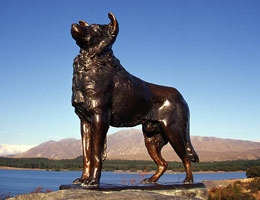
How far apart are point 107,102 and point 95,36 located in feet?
3.32

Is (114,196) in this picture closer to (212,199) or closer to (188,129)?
(188,129)

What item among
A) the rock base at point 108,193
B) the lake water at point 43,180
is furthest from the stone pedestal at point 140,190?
the lake water at point 43,180

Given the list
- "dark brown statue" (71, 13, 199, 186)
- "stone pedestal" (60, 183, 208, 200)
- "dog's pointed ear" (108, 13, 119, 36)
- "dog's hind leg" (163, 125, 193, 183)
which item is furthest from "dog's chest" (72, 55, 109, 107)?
"dog's hind leg" (163, 125, 193, 183)

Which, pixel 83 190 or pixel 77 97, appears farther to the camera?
pixel 77 97

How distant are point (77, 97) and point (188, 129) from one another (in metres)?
2.18

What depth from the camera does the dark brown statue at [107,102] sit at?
181 inches

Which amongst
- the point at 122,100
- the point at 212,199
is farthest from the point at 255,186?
the point at 122,100

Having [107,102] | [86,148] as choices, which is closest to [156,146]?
[86,148]

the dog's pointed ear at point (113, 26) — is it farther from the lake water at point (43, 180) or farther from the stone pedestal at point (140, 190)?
the lake water at point (43, 180)

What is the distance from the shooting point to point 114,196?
12.9 ft

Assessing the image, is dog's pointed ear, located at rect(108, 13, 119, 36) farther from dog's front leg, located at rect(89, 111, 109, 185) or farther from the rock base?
the rock base

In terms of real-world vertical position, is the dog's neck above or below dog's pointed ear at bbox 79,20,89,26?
below

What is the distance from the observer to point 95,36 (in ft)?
15.8

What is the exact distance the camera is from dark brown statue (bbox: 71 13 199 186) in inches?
181
